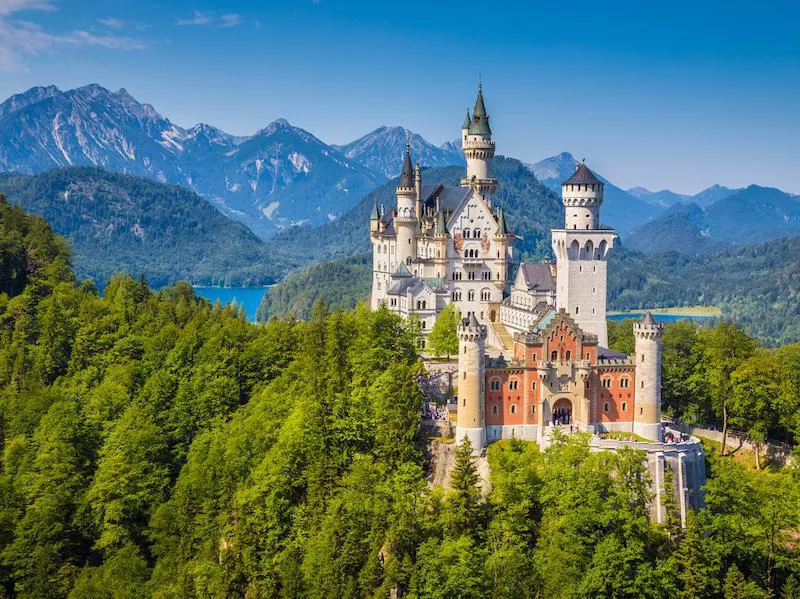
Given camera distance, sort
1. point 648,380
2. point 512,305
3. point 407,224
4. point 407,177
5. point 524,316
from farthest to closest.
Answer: point 407,177 < point 407,224 < point 512,305 < point 524,316 < point 648,380

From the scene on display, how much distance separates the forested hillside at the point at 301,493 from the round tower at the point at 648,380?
544 centimetres

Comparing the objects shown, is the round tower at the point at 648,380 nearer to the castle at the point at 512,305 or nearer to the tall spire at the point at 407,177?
the castle at the point at 512,305

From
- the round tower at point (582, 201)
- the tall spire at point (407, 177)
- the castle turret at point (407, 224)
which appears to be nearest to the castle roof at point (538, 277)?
the round tower at point (582, 201)

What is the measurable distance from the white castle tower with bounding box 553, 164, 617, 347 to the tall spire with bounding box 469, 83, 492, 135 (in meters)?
28.8

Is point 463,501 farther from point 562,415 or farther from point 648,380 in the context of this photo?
point 648,380

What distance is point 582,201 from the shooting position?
3403 inches

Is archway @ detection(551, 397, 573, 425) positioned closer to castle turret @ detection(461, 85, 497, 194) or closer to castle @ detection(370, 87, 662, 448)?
castle @ detection(370, 87, 662, 448)

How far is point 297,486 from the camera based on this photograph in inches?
2908

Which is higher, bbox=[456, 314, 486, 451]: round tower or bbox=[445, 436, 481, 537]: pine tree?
bbox=[456, 314, 486, 451]: round tower

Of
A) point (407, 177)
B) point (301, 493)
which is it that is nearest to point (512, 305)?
point (407, 177)

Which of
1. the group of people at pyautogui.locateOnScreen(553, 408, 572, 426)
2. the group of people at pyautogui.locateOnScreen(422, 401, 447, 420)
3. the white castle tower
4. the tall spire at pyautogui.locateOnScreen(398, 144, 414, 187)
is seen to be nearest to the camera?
the group of people at pyautogui.locateOnScreen(553, 408, 572, 426)

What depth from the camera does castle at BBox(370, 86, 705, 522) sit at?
237 feet

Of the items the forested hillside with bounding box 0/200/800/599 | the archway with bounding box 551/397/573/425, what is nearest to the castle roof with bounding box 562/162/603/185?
the forested hillside with bounding box 0/200/800/599

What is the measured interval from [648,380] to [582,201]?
63.6 ft
